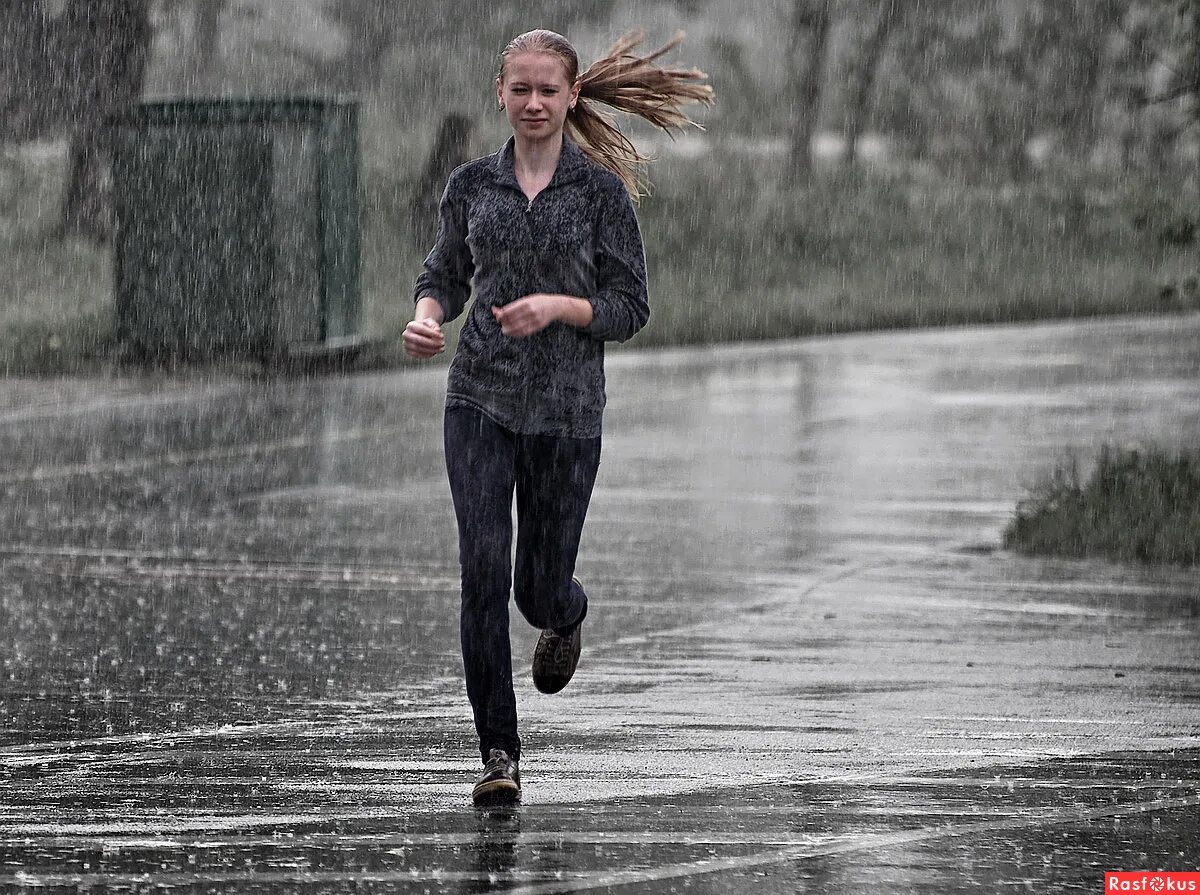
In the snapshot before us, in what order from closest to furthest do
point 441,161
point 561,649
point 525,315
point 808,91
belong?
point 525,315 → point 561,649 → point 441,161 → point 808,91

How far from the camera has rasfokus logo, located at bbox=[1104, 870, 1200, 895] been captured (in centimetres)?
559

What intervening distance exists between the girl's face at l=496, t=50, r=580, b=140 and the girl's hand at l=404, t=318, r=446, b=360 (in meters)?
0.54

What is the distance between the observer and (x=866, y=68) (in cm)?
4622

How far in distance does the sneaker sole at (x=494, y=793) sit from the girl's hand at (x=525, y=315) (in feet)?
3.47

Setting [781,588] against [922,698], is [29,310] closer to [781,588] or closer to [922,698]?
[781,588]

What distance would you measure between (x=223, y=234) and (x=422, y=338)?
14.2m

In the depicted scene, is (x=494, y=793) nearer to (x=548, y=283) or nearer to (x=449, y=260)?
(x=548, y=283)

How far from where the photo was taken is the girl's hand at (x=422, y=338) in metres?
6.35

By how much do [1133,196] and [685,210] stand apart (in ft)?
82.2

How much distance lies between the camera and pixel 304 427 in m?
16.2

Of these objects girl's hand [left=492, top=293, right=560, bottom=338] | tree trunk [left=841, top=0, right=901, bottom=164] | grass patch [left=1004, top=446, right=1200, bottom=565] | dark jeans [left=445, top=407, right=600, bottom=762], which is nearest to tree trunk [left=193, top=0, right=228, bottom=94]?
tree trunk [left=841, top=0, right=901, bottom=164]

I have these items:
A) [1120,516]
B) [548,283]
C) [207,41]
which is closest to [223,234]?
[1120,516]

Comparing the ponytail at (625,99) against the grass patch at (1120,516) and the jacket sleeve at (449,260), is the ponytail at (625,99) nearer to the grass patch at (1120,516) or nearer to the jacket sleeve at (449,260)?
the jacket sleeve at (449,260)

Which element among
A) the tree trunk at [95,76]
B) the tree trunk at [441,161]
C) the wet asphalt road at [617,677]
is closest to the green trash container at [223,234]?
the wet asphalt road at [617,677]
